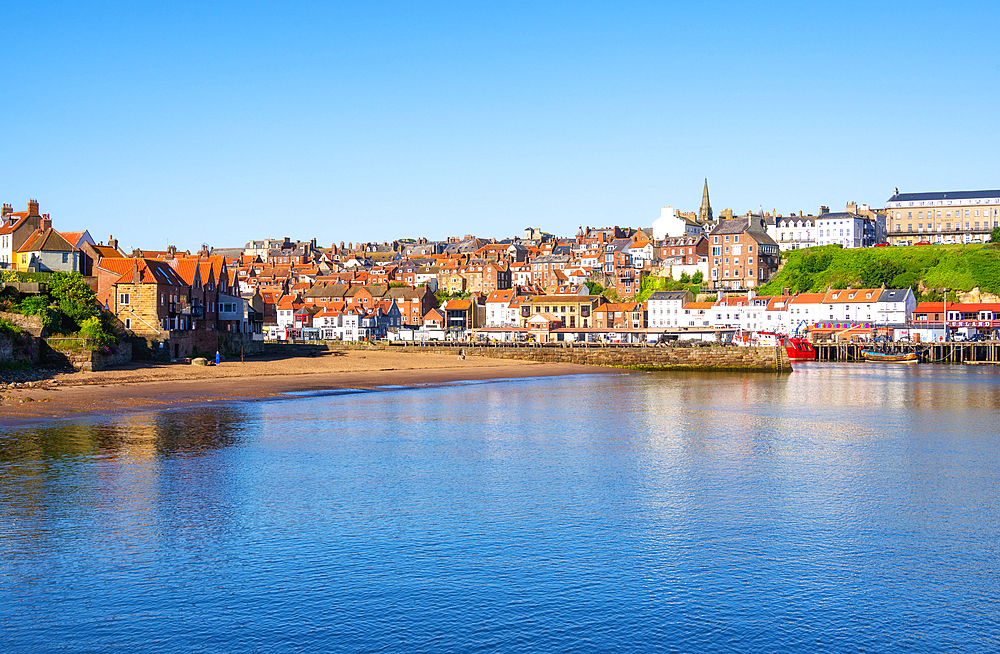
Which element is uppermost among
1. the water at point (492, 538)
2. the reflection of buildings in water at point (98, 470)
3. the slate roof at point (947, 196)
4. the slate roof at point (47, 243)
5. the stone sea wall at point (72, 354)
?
the slate roof at point (947, 196)

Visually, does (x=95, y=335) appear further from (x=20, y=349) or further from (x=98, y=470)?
(x=98, y=470)

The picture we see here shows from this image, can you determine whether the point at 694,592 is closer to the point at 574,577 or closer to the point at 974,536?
the point at 574,577

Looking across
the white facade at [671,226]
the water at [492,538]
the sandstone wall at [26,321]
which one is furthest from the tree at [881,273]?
the sandstone wall at [26,321]

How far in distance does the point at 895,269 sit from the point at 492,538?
125m

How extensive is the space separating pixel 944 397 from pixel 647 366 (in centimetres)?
3487

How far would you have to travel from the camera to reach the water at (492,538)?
44.8 feet

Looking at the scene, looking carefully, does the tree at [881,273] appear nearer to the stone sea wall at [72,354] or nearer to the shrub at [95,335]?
the shrub at [95,335]

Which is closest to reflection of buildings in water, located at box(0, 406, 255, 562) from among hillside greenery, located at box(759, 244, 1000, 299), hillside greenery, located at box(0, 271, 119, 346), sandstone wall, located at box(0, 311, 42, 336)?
sandstone wall, located at box(0, 311, 42, 336)

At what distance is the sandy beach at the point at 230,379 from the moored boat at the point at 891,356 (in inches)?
1548

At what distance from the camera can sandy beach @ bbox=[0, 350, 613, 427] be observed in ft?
129

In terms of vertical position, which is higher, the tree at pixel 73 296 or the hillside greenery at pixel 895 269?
the hillside greenery at pixel 895 269

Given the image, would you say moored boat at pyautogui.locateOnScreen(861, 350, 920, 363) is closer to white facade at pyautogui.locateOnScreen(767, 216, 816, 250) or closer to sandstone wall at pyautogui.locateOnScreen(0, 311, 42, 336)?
white facade at pyautogui.locateOnScreen(767, 216, 816, 250)

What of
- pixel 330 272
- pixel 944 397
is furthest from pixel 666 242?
pixel 944 397

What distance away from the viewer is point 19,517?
63.4 ft
